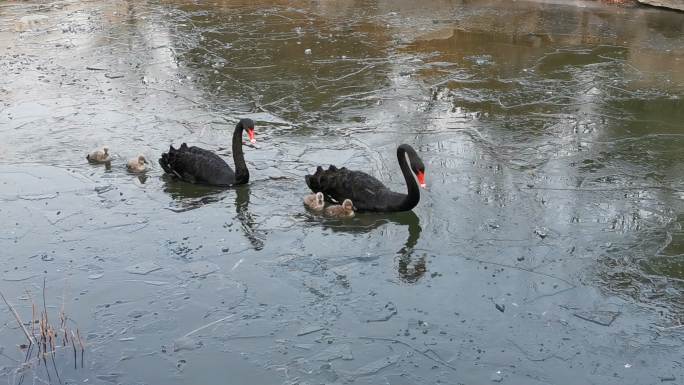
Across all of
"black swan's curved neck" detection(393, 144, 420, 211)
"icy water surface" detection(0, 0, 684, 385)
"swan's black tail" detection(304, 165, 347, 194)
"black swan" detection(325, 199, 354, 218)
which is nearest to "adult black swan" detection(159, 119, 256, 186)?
"icy water surface" detection(0, 0, 684, 385)

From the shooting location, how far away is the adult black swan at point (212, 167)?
6.84m

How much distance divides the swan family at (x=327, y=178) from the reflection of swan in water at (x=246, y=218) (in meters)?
0.12

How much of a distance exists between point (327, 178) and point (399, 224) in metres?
0.72

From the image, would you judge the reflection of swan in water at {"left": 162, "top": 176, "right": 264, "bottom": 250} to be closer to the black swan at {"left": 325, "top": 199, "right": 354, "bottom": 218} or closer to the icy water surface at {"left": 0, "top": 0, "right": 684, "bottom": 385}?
the icy water surface at {"left": 0, "top": 0, "right": 684, "bottom": 385}

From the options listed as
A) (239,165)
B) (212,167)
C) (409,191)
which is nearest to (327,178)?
(409,191)

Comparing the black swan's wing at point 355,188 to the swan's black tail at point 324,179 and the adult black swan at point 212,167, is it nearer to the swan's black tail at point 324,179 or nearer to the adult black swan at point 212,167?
the swan's black tail at point 324,179

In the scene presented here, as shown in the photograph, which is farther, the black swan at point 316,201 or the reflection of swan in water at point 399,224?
the black swan at point 316,201

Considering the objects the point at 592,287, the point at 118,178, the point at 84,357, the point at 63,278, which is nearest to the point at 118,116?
the point at 118,178

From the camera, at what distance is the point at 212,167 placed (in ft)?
22.7

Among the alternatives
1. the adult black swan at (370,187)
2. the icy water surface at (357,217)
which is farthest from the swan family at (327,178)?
the icy water surface at (357,217)

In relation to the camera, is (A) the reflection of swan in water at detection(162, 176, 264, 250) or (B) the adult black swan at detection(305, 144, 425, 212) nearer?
(B) the adult black swan at detection(305, 144, 425, 212)

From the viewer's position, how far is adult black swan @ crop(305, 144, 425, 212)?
6.18 m

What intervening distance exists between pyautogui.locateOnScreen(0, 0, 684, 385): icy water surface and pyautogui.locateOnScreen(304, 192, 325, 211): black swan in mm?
109

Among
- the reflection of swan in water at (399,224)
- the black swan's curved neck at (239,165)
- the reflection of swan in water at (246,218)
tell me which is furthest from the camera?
the black swan's curved neck at (239,165)
